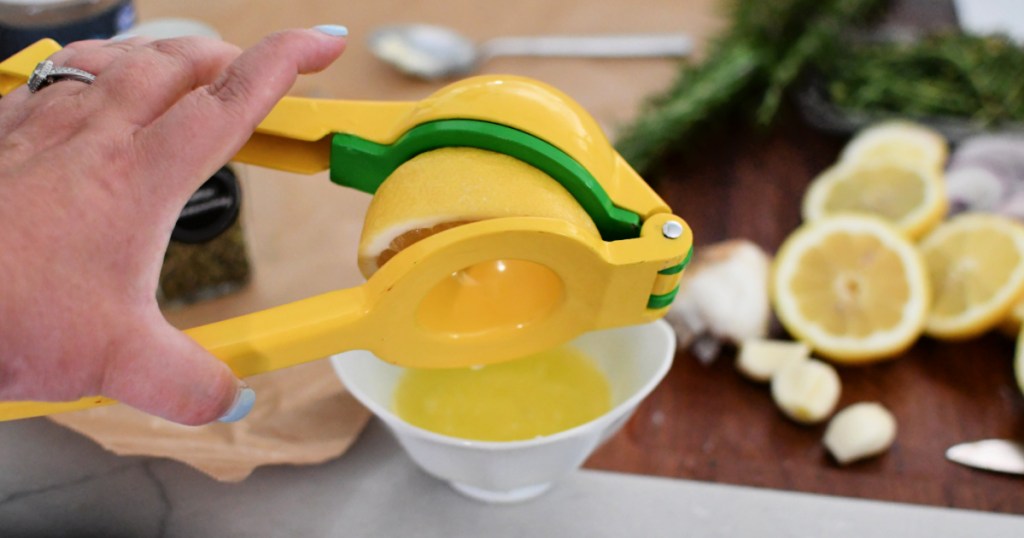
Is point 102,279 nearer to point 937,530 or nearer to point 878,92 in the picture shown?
point 937,530

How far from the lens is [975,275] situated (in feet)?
2.89

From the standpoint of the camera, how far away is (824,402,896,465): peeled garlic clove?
77 centimetres

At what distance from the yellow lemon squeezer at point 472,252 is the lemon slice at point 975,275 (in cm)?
47

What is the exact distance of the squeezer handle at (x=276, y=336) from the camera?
482 millimetres

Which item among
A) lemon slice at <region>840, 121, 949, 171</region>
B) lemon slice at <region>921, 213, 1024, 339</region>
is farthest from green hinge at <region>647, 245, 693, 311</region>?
lemon slice at <region>840, 121, 949, 171</region>

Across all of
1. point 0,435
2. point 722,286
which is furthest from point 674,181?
point 0,435

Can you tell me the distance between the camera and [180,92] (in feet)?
1.73

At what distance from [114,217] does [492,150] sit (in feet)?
0.71

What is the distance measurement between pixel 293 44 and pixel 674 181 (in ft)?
2.17

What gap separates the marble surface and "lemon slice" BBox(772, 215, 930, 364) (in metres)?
0.18

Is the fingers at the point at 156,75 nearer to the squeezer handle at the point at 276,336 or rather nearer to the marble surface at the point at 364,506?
the squeezer handle at the point at 276,336

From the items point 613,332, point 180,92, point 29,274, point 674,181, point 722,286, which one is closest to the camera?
point 29,274

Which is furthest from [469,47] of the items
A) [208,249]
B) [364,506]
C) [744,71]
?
[364,506]

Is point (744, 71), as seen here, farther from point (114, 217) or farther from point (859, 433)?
point (114, 217)
